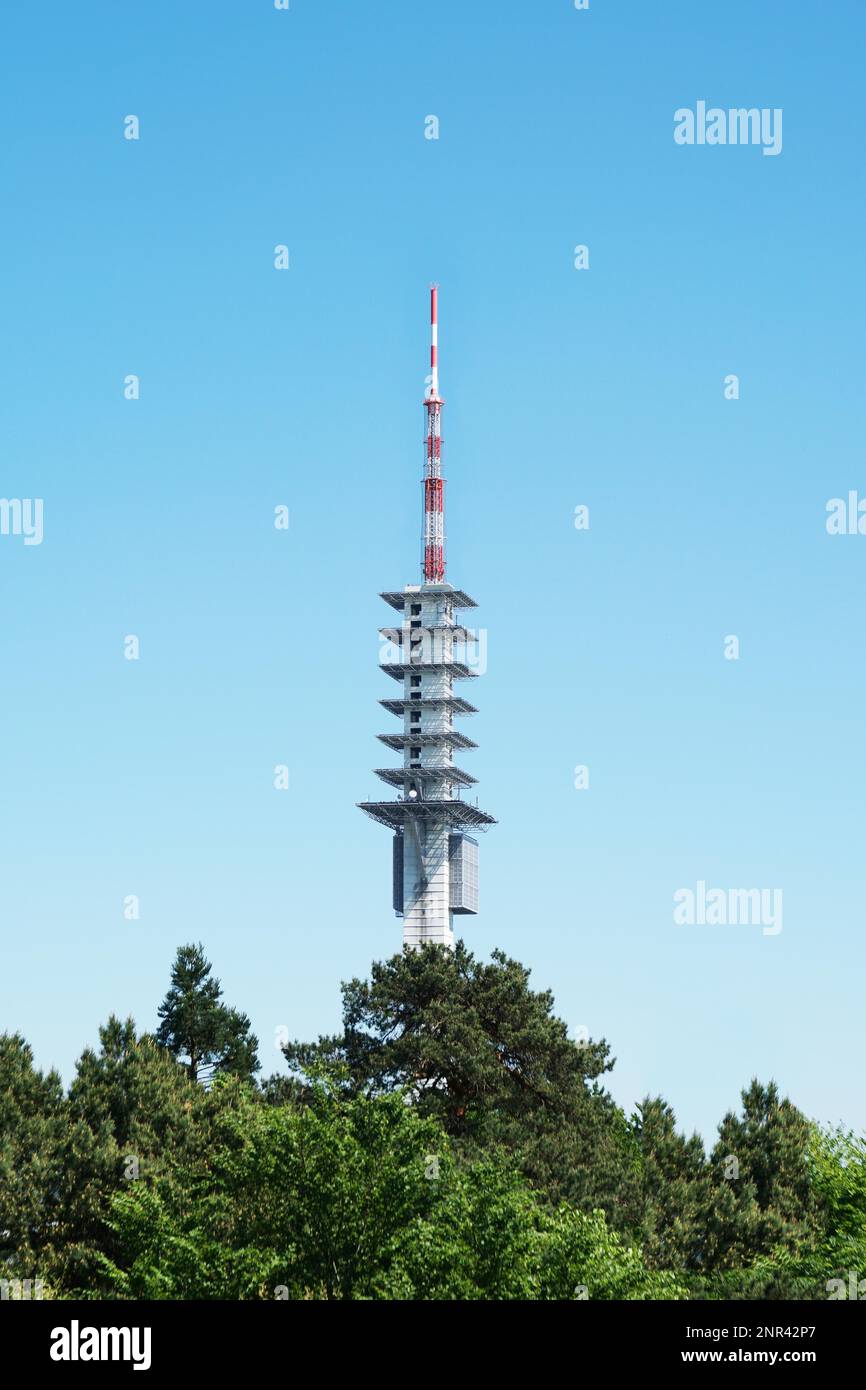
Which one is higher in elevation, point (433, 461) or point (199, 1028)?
point (433, 461)

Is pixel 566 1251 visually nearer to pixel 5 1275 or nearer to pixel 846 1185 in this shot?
pixel 5 1275

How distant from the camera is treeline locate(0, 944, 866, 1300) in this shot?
43.0 meters

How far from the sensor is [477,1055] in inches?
3152

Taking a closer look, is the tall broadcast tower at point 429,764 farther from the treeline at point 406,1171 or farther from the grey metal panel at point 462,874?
the treeline at point 406,1171

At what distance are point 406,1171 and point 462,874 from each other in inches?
4530

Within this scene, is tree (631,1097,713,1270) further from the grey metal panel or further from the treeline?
the grey metal panel

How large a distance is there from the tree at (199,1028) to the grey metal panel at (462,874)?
233 feet

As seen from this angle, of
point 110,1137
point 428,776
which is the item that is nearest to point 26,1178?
point 110,1137

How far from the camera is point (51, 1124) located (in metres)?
67.1

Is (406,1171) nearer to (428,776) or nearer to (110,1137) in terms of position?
(110,1137)

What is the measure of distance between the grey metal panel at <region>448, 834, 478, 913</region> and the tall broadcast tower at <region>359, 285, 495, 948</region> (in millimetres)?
89

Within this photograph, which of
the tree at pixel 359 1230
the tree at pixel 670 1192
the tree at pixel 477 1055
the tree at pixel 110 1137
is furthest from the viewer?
the tree at pixel 477 1055

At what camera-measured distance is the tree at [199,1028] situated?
88375 mm

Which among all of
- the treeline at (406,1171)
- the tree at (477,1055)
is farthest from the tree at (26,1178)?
the tree at (477,1055)
